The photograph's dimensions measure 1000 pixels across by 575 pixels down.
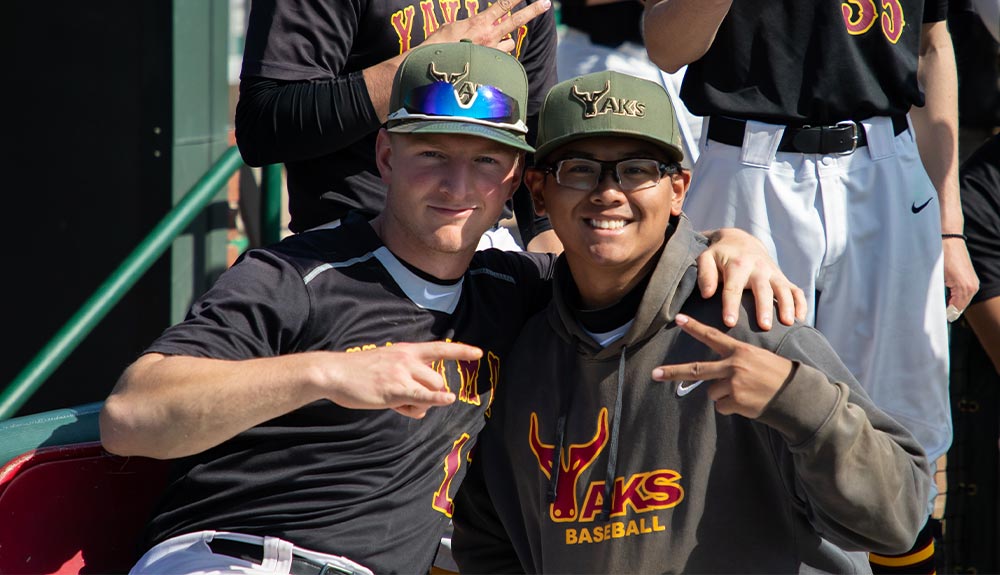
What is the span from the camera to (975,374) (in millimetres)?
4586

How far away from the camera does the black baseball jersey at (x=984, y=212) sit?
→ 420cm

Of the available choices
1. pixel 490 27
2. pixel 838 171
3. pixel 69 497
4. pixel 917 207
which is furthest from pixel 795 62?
pixel 69 497

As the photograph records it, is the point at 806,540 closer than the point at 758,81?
Yes

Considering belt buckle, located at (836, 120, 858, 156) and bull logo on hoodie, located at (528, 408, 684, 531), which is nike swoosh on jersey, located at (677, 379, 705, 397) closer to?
bull logo on hoodie, located at (528, 408, 684, 531)

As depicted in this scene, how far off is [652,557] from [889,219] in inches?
48.5

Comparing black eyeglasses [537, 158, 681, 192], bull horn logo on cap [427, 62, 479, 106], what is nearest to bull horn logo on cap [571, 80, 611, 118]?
black eyeglasses [537, 158, 681, 192]

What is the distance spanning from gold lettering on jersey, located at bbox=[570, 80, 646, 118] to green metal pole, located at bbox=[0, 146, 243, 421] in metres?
1.93

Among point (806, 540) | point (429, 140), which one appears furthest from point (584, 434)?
point (429, 140)

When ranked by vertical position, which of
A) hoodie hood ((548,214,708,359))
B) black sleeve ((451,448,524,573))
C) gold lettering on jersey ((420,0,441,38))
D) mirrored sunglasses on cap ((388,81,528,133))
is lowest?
black sleeve ((451,448,524,573))

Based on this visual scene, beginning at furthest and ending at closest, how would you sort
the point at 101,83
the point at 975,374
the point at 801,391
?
the point at 101,83 → the point at 975,374 → the point at 801,391

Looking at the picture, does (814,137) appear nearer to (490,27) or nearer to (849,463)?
(490,27)

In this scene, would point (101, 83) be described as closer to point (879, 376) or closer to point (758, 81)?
point (758, 81)

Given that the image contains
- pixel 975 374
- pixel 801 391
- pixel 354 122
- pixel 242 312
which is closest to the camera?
pixel 801 391

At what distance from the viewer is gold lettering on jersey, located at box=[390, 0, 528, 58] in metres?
3.06
